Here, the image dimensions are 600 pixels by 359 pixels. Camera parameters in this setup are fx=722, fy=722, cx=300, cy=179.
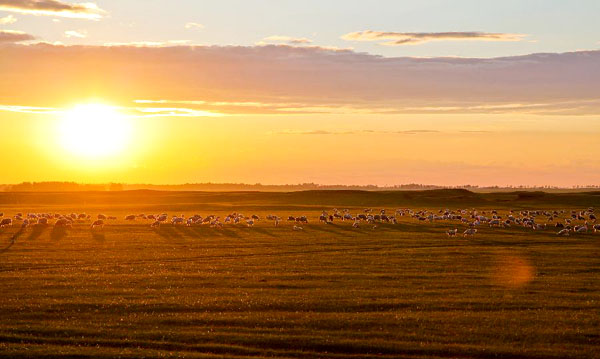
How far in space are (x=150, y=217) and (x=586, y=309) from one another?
75106mm

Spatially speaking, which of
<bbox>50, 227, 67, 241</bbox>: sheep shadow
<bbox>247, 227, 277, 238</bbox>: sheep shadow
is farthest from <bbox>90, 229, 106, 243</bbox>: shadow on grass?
<bbox>247, 227, 277, 238</bbox>: sheep shadow

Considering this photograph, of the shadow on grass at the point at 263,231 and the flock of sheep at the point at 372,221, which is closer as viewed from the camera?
the shadow on grass at the point at 263,231

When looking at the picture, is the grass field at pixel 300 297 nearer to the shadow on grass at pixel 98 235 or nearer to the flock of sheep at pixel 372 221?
the shadow on grass at pixel 98 235

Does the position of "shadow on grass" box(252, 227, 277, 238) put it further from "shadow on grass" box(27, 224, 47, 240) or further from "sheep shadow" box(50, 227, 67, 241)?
"shadow on grass" box(27, 224, 47, 240)

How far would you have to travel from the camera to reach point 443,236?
71438mm

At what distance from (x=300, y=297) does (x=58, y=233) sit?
4597 centimetres

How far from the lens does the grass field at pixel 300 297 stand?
25.7 metres

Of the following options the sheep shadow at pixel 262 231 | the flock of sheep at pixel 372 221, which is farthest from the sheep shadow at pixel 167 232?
the sheep shadow at pixel 262 231

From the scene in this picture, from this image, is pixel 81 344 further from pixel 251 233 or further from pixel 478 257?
pixel 251 233

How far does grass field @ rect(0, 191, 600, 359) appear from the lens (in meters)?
25.7

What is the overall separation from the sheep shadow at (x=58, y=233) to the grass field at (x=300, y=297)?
7.27ft

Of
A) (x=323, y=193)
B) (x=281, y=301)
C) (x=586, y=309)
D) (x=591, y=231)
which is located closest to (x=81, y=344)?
(x=281, y=301)

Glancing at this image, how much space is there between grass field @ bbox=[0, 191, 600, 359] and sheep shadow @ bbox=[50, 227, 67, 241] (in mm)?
2216

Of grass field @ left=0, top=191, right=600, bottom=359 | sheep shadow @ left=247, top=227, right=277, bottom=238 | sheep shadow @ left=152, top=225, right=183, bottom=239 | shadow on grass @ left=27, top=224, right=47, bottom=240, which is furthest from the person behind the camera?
sheep shadow @ left=247, top=227, right=277, bottom=238
